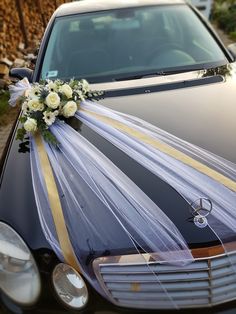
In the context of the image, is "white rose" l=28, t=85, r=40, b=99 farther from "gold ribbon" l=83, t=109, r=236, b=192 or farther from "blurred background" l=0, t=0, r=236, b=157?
"blurred background" l=0, t=0, r=236, b=157

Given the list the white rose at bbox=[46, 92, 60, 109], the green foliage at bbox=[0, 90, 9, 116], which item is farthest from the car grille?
the green foliage at bbox=[0, 90, 9, 116]

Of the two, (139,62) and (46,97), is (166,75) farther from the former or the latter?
(46,97)

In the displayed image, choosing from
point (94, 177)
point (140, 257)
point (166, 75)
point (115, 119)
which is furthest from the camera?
point (166, 75)

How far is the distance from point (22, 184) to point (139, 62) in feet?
4.65

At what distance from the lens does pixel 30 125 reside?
2.21m

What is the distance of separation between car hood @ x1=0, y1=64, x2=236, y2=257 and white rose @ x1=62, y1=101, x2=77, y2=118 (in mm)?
82

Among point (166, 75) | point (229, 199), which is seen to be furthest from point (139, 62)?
point (229, 199)

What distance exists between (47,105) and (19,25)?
697 centimetres

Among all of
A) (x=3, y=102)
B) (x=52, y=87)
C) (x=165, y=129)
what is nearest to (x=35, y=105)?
(x=52, y=87)

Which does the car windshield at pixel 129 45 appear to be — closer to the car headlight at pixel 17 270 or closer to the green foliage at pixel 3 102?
the car headlight at pixel 17 270

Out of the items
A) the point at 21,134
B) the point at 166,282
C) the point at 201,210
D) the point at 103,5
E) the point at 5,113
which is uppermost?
the point at 103,5

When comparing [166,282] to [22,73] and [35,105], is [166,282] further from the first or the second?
[22,73]

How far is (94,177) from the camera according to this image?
1.82 metres

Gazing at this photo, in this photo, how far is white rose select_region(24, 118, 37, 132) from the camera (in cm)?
221
